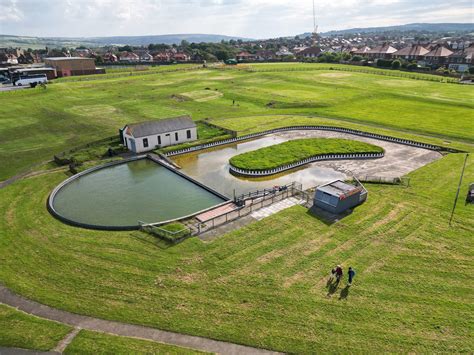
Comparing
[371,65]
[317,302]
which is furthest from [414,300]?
[371,65]

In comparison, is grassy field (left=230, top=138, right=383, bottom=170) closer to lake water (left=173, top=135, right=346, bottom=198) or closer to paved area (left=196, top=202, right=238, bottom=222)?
lake water (left=173, top=135, right=346, bottom=198)

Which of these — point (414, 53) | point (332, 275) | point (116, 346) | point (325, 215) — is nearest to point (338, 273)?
point (332, 275)

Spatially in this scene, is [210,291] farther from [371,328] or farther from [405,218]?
[405,218]

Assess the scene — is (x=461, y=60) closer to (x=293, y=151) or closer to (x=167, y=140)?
(x=293, y=151)

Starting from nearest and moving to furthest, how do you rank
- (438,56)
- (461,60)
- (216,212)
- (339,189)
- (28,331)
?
(28,331) → (216,212) → (339,189) → (461,60) → (438,56)

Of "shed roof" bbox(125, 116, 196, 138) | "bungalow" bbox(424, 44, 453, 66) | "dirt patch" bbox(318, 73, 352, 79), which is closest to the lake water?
"shed roof" bbox(125, 116, 196, 138)

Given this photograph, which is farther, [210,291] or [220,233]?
[220,233]
